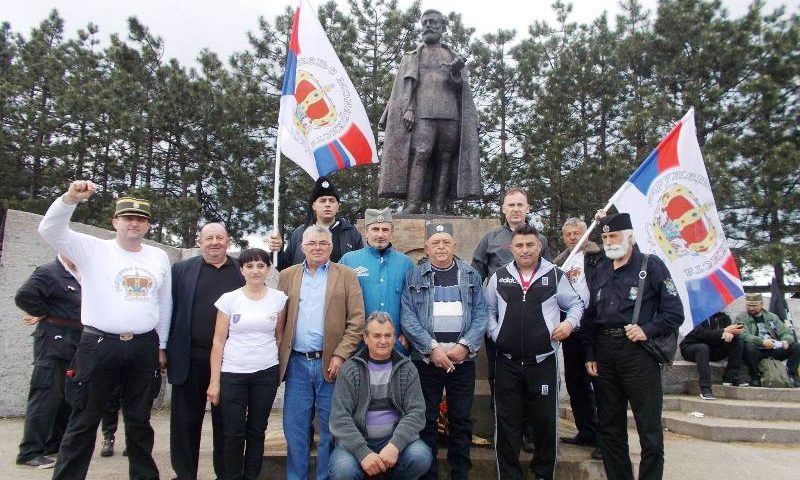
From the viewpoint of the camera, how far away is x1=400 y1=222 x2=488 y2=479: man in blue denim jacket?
3.53m

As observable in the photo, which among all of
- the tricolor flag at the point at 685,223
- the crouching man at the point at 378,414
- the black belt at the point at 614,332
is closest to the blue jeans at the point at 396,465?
the crouching man at the point at 378,414

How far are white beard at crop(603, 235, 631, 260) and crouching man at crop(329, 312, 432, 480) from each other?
60.8 inches

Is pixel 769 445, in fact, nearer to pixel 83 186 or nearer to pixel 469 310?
pixel 469 310

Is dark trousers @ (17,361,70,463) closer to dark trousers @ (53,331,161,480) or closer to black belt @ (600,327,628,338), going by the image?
dark trousers @ (53,331,161,480)

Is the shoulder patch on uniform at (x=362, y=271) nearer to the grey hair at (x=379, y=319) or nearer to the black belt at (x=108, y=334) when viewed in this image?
the grey hair at (x=379, y=319)

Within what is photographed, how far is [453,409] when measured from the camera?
3.58m

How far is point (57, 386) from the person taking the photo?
4719mm

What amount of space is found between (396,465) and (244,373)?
1028 mm

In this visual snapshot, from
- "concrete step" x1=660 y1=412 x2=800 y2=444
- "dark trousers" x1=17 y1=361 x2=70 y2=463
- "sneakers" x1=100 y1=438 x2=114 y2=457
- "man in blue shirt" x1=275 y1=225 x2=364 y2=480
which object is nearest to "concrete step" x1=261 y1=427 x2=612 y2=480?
"man in blue shirt" x1=275 y1=225 x2=364 y2=480

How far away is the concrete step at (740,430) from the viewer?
591 cm

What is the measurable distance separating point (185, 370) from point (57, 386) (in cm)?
177

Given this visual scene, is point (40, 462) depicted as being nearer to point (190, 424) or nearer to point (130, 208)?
point (190, 424)

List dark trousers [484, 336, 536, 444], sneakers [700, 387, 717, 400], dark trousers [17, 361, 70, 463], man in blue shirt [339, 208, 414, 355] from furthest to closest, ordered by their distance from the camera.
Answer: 1. sneakers [700, 387, 717, 400]
2. dark trousers [17, 361, 70, 463]
3. dark trousers [484, 336, 536, 444]
4. man in blue shirt [339, 208, 414, 355]

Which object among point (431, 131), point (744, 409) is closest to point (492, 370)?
point (431, 131)
